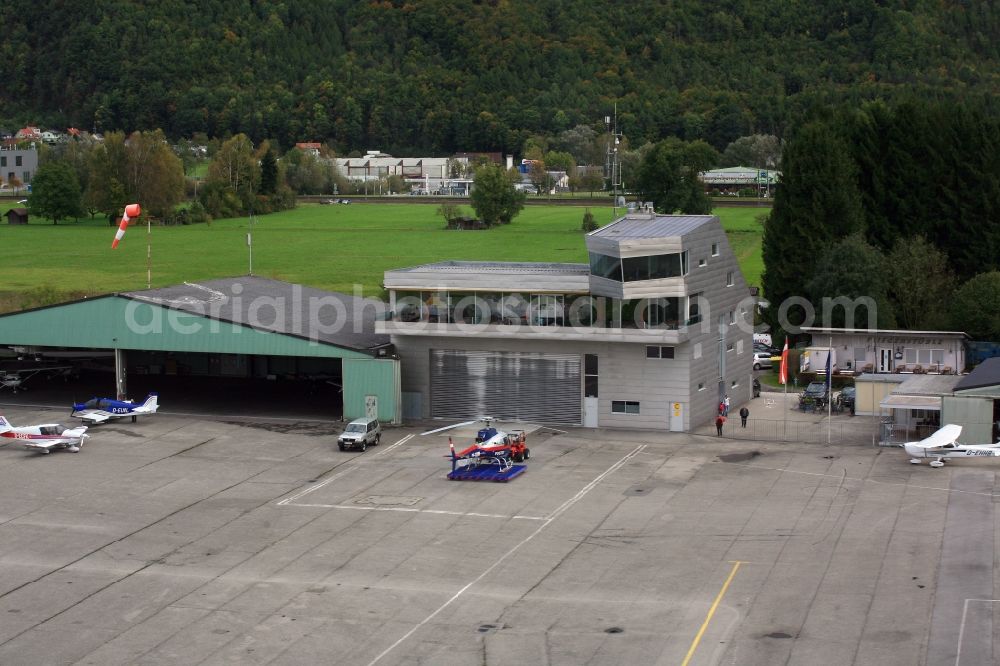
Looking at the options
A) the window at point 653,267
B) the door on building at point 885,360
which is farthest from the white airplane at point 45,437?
the door on building at point 885,360

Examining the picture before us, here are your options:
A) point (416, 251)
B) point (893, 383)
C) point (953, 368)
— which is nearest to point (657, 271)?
point (893, 383)

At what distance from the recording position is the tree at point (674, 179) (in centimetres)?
13075

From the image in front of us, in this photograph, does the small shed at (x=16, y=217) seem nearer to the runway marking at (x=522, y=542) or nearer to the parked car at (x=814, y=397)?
the parked car at (x=814, y=397)

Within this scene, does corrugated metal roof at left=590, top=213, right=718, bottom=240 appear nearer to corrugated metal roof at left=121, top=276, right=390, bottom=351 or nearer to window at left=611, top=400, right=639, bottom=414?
window at left=611, top=400, right=639, bottom=414

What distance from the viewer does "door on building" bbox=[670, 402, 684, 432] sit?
58062 mm

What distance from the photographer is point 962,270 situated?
8319 centimetres

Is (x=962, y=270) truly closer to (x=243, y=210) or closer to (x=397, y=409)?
(x=397, y=409)

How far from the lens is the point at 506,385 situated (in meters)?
59.9

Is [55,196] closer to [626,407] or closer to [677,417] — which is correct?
[626,407]

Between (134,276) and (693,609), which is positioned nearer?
(693,609)

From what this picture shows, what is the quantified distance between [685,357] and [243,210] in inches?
4685

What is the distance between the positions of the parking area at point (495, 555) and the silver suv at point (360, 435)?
56 cm


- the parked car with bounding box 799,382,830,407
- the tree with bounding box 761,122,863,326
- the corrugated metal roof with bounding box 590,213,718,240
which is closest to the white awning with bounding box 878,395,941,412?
the parked car with bounding box 799,382,830,407

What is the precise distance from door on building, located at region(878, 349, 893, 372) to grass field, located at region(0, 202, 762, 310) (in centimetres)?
3281
